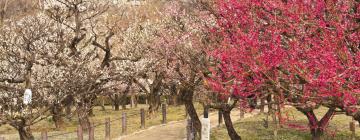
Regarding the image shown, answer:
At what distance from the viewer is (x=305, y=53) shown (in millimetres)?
10094

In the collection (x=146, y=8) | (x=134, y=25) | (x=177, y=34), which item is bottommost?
(x=177, y=34)

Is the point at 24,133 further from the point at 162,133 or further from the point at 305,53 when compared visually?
the point at 305,53

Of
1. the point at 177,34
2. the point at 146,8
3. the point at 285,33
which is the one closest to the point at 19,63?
the point at 177,34

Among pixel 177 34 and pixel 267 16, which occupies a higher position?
pixel 177 34

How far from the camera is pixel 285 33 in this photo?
1132 cm

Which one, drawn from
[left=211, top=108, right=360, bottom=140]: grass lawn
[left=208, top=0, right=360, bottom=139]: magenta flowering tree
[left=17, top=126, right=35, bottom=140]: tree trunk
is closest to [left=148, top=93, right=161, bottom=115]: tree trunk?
[left=211, top=108, right=360, bottom=140]: grass lawn

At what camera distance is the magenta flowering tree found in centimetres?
861

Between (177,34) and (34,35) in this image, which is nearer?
(34,35)

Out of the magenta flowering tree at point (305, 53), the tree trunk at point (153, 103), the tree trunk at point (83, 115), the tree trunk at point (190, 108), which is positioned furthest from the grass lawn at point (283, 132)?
the tree trunk at point (153, 103)

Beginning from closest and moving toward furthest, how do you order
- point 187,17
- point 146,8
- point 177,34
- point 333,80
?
point 333,80 < point 177,34 < point 187,17 < point 146,8

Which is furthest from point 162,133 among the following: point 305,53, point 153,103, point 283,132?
point 305,53

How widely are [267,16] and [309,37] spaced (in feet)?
5.38

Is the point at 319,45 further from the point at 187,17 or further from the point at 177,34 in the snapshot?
the point at 187,17

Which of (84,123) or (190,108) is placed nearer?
(190,108)
